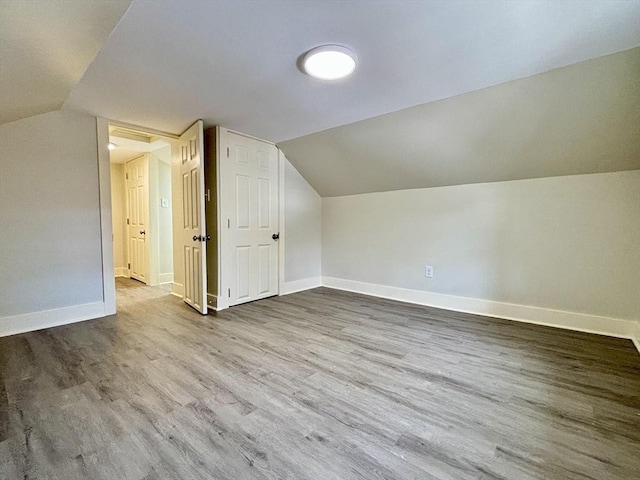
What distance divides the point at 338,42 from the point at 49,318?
11.3 feet

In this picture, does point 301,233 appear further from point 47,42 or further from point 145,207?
point 47,42

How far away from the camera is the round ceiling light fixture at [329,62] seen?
5.87 feet

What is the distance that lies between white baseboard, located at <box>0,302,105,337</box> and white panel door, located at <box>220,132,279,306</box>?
1.31m

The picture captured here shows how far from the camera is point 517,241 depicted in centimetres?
302

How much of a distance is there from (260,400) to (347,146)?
2.78 meters

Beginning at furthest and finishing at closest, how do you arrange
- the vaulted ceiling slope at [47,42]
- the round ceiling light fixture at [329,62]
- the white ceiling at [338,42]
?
the round ceiling light fixture at [329,62], the white ceiling at [338,42], the vaulted ceiling slope at [47,42]

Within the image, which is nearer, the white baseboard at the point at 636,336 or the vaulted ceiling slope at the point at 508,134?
the vaulted ceiling slope at the point at 508,134

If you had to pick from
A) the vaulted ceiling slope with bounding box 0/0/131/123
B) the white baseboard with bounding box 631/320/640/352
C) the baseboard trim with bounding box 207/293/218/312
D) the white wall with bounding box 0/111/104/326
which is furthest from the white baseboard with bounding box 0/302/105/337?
the white baseboard with bounding box 631/320/640/352

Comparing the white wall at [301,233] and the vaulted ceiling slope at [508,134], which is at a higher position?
the vaulted ceiling slope at [508,134]

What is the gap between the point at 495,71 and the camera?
203cm

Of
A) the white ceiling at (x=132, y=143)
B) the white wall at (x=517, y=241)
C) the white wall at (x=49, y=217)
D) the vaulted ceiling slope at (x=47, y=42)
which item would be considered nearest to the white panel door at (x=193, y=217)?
the white ceiling at (x=132, y=143)

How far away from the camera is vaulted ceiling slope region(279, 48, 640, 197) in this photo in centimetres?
204

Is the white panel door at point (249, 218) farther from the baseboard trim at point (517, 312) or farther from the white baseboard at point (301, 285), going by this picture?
the baseboard trim at point (517, 312)

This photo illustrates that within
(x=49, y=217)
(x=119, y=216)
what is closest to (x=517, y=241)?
(x=49, y=217)
